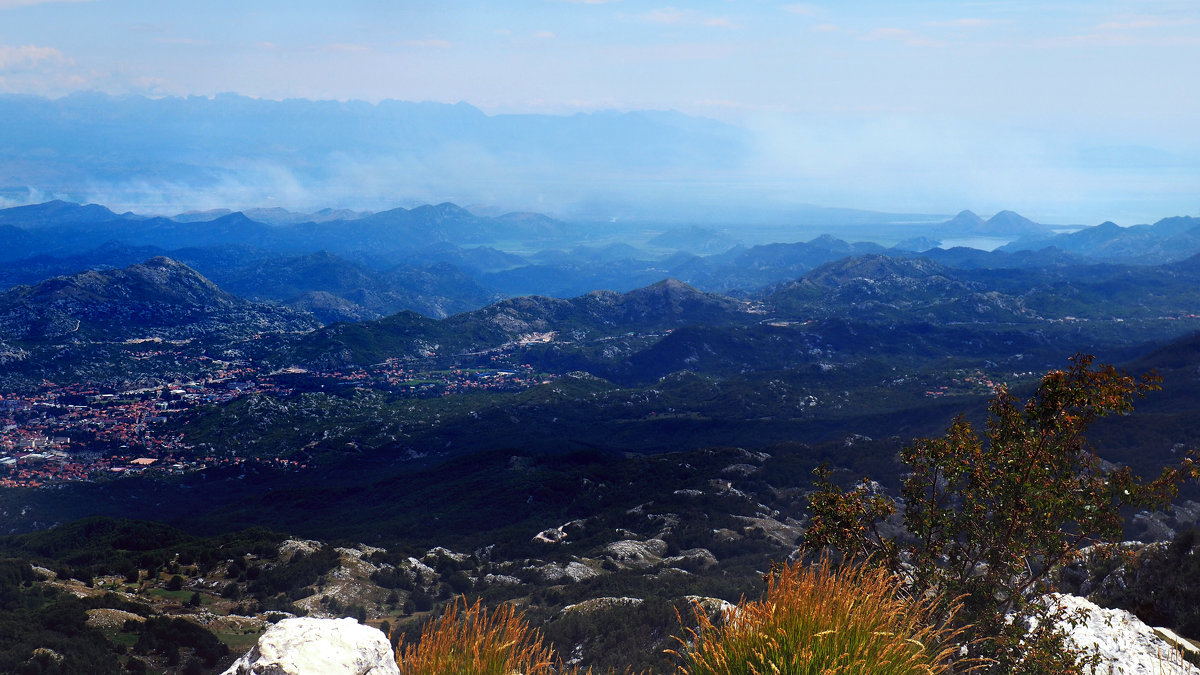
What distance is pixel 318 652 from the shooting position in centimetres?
971

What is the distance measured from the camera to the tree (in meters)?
13.3

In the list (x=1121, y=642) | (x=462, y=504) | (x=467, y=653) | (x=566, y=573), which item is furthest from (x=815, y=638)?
(x=462, y=504)

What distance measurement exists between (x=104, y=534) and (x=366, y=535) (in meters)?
34.5

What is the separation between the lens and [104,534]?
8988 cm

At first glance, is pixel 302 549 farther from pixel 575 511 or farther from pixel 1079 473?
pixel 1079 473

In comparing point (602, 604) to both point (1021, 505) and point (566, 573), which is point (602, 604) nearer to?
point (566, 573)

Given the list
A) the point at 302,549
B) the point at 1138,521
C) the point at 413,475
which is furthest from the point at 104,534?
the point at 1138,521

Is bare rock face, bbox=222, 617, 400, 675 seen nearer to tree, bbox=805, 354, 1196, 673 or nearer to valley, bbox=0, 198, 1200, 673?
valley, bbox=0, 198, 1200, 673

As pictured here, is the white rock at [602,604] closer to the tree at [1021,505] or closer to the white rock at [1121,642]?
the white rock at [1121,642]

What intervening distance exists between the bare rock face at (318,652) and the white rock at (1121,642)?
18.0 metres

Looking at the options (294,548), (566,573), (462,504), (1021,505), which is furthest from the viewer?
(462,504)

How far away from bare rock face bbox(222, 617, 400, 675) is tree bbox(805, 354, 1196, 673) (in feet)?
31.3

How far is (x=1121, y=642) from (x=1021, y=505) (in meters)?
11.3

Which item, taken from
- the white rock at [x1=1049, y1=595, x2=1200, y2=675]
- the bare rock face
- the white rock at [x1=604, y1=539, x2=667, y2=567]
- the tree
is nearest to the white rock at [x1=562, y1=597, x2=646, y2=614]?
the white rock at [x1=604, y1=539, x2=667, y2=567]
